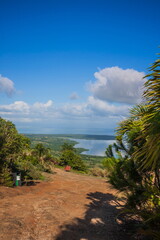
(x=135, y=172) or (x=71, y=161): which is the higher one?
(x=135, y=172)

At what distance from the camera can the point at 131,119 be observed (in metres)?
5.83

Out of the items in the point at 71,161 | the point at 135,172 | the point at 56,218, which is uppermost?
the point at 135,172

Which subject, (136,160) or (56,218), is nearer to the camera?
(136,160)

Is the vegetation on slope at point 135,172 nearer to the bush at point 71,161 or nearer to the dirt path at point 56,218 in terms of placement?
the dirt path at point 56,218

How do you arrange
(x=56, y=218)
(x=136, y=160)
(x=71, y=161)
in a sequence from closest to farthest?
1. (x=136, y=160)
2. (x=56, y=218)
3. (x=71, y=161)

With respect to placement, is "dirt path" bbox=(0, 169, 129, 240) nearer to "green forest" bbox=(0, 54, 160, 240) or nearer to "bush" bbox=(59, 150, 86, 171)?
"green forest" bbox=(0, 54, 160, 240)

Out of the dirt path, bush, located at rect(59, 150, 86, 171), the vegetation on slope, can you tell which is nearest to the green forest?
the vegetation on slope

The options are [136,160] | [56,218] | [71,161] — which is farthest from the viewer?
[71,161]

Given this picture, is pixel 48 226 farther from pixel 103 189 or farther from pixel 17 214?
pixel 103 189

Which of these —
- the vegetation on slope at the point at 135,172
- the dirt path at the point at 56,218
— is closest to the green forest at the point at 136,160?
the vegetation on slope at the point at 135,172

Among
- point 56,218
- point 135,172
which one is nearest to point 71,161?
point 56,218

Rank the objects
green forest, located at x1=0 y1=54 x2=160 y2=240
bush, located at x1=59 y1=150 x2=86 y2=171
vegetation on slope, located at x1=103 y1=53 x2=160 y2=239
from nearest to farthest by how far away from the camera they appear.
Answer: green forest, located at x1=0 y1=54 x2=160 y2=240
vegetation on slope, located at x1=103 y1=53 x2=160 y2=239
bush, located at x1=59 y1=150 x2=86 y2=171

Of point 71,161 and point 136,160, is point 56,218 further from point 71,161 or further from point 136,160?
point 71,161

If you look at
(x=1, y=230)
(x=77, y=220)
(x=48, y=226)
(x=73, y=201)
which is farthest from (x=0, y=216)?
(x=73, y=201)
